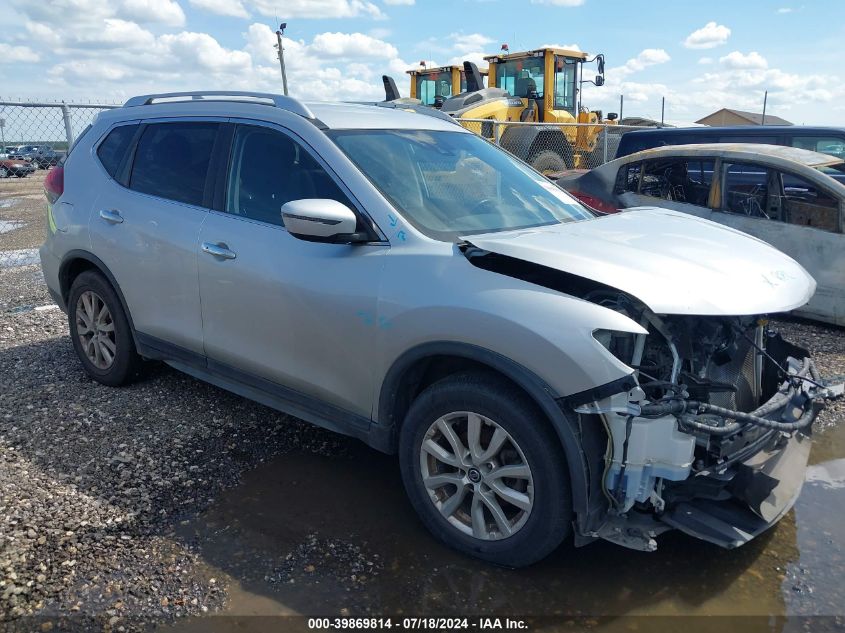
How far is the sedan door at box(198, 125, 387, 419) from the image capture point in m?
3.30

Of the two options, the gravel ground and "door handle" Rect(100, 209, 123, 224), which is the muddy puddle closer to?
the gravel ground

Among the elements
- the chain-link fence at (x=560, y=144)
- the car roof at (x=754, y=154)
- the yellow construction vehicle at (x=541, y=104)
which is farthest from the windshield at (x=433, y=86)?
the car roof at (x=754, y=154)

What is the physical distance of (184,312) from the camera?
4148 mm

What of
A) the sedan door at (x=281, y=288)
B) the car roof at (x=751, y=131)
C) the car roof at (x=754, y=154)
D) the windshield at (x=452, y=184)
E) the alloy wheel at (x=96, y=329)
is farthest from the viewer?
the car roof at (x=751, y=131)

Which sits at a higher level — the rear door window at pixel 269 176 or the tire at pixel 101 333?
the rear door window at pixel 269 176

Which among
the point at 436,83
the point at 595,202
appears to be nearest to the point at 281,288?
the point at 595,202

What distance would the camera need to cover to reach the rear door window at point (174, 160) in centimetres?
414

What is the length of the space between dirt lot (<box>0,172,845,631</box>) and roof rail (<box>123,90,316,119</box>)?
1934 mm

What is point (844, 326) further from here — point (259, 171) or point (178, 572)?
point (178, 572)

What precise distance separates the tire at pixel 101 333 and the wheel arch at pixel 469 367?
2.35 m

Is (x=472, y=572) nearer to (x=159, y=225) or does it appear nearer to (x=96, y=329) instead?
(x=159, y=225)

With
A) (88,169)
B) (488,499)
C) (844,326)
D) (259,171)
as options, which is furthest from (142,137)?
(844,326)

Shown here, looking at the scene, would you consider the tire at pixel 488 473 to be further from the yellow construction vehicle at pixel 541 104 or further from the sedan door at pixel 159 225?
the yellow construction vehicle at pixel 541 104

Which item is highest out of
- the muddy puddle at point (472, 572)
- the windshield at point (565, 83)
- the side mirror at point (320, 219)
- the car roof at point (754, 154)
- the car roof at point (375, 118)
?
the windshield at point (565, 83)
